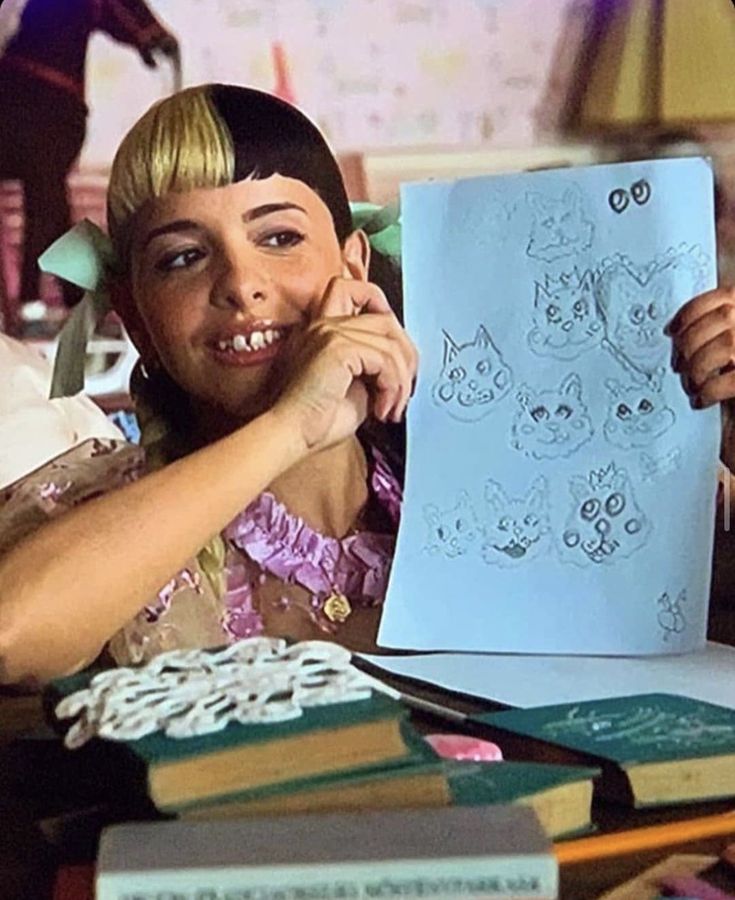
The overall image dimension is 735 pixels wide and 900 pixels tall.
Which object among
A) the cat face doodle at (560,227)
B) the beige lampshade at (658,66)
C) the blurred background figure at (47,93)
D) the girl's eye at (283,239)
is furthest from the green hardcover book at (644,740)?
the beige lampshade at (658,66)

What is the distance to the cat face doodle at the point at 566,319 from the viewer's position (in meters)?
0.92

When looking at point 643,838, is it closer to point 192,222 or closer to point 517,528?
point 517,528

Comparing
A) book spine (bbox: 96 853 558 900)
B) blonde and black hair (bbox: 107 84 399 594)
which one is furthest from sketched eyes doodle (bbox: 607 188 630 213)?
book spine (bbox: 96 853 558 900)

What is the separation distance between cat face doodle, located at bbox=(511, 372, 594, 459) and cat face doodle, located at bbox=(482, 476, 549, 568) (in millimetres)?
21

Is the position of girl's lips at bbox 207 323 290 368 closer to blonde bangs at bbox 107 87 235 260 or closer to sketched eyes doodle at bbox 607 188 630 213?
blonde bangs at bbox 107 87 235 260

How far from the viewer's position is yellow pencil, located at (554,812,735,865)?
55 centimetres

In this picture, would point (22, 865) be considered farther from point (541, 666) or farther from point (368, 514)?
point (368, 514)

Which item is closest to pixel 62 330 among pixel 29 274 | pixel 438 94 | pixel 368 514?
pixel 29 274

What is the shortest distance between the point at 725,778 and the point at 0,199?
0.80 m

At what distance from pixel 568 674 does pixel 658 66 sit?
2.44 ft

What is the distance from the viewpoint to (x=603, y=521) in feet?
2.99

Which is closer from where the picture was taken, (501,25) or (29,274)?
(29,274)

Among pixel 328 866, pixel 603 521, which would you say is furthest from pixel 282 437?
pixel 328 866

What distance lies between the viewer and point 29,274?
117cm
